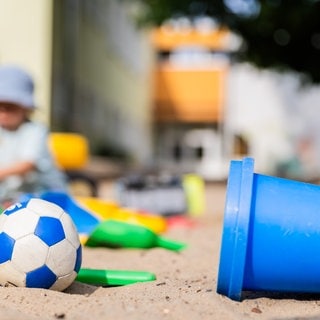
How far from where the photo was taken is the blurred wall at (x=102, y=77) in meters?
9.88

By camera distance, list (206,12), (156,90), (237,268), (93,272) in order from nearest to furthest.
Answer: (237,268)
(93,272)
(206,12)
(156,90)

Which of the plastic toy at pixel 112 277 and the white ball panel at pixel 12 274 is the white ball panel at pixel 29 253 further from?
the plastic toy at pixel 112 277

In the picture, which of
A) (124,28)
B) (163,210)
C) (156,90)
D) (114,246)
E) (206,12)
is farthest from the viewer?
(156,90)

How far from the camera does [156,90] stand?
20.8 meters

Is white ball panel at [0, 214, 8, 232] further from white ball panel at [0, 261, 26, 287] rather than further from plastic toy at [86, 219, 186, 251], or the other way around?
plastic toy at [86, 219, 186, 251]

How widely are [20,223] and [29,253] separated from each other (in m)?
0.10

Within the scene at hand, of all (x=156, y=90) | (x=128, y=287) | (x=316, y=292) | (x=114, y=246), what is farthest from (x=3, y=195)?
(x=156, y=90)

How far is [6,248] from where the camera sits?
1809 mm

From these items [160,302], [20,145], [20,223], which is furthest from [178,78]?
[160,302]

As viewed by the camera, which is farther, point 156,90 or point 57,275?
point 156,90

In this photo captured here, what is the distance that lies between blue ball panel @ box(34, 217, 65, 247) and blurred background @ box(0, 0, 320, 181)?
4823 mm

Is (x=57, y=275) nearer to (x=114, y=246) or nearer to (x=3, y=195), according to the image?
(x=114, y=246)

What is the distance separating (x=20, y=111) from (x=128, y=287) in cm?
163

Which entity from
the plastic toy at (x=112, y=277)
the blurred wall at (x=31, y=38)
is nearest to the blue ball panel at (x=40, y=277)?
the plastic toy at (x=112, y=277)
